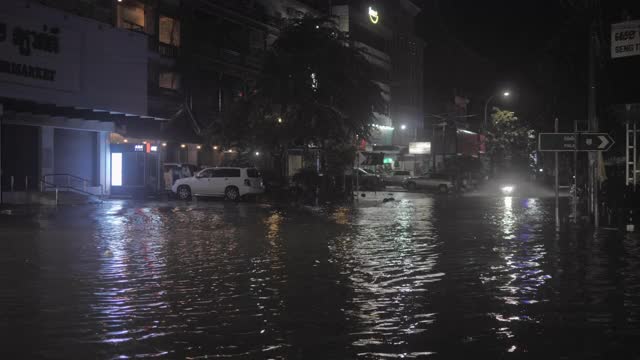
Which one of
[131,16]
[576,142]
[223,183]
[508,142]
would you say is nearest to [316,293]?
[576,142]

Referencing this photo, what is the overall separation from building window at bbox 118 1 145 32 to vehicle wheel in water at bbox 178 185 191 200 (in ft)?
33.8

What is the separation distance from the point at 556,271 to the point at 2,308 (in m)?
9.40

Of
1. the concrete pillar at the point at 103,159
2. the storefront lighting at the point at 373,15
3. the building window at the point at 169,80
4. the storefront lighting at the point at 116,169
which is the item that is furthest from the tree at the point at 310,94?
the storefront lighting at the point at 373,15

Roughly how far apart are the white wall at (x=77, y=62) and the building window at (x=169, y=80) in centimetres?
1006

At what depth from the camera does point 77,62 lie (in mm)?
34031

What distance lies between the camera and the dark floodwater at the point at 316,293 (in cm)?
805

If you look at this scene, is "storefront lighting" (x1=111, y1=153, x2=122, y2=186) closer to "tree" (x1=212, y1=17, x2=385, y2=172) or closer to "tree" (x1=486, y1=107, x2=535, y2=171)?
"tree" (x1=212, y1=17, x2=385, y2=172)

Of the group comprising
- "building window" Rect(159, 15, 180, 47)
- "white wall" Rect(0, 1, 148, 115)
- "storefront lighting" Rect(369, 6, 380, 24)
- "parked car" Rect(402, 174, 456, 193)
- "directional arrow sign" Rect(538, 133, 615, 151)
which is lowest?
"parked car" Rect(402, 174, 456, 193)

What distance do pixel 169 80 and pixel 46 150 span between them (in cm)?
1380

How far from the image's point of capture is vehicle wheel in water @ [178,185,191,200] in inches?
1610

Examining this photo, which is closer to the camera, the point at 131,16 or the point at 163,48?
the point at 131,16

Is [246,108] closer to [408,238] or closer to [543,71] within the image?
[543,71]

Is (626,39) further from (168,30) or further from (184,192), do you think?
(168,30)

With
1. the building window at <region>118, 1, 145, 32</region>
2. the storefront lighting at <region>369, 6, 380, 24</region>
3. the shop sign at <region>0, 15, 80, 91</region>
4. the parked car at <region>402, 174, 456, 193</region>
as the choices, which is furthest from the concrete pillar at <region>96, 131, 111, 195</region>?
the storefront lighting at <region>369, 6, 380, 24</region>
